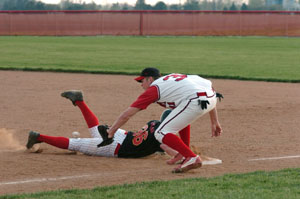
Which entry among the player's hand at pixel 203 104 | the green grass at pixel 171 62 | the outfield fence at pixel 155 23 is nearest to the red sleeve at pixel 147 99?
the player's hand at pixel 203 104

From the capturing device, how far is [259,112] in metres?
10.4

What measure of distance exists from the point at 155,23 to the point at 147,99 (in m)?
38.7

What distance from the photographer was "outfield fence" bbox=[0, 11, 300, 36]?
143 ft

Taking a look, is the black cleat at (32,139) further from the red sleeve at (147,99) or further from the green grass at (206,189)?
the green grass at (206,189)

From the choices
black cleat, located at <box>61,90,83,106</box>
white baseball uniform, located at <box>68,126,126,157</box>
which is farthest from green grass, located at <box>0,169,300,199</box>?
black cleat, located at <box>61,90,83,106</box>

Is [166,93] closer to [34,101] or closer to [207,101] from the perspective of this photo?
[207,101]

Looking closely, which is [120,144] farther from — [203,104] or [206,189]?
[206,189]

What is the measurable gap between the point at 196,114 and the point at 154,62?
14.2 m

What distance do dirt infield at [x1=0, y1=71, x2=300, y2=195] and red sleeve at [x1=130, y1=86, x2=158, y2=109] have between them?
76cm

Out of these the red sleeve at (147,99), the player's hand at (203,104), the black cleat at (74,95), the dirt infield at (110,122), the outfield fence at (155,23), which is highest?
the outfield fence at (155,23)

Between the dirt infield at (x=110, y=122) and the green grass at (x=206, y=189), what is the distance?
0.35 meters

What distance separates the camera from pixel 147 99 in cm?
594

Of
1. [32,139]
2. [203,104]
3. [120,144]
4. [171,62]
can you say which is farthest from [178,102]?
[171,62]

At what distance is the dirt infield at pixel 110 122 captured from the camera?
19.9ft
